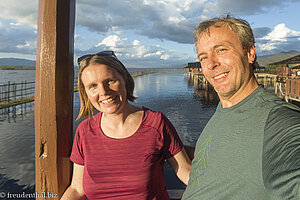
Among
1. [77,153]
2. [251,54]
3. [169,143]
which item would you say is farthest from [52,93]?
[251,54]

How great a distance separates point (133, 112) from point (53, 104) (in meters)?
0.57

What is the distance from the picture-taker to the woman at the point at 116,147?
1396mm

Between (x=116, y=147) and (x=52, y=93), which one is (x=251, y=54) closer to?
(x=116, y=147)

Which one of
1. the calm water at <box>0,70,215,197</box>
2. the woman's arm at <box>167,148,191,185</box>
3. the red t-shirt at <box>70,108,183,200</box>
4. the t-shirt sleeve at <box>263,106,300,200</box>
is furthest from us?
the calm water at <box>0,70,215,197</box>

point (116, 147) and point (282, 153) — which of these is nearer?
point (282, 153)

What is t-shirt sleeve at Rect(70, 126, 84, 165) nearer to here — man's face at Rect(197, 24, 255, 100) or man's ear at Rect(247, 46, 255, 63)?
man's face at Rect(197, 24, 255, 100)

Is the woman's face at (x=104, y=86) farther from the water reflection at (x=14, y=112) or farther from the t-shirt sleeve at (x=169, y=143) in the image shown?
the water reflection at (x=14, y=112)

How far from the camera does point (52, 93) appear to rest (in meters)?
1.32

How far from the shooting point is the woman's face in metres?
1.41

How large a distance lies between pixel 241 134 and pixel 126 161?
2.56ft

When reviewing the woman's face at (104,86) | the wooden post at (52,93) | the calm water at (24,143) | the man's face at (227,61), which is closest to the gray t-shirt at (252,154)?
the man's face at (227,61)

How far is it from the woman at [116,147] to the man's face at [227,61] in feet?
1.66

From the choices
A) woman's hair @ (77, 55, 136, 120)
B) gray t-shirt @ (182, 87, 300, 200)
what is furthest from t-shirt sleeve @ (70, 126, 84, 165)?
gray t-shirt @ (182, 87, 300, 200)

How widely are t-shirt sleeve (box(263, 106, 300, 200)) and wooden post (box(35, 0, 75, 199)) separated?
3.97 feet
